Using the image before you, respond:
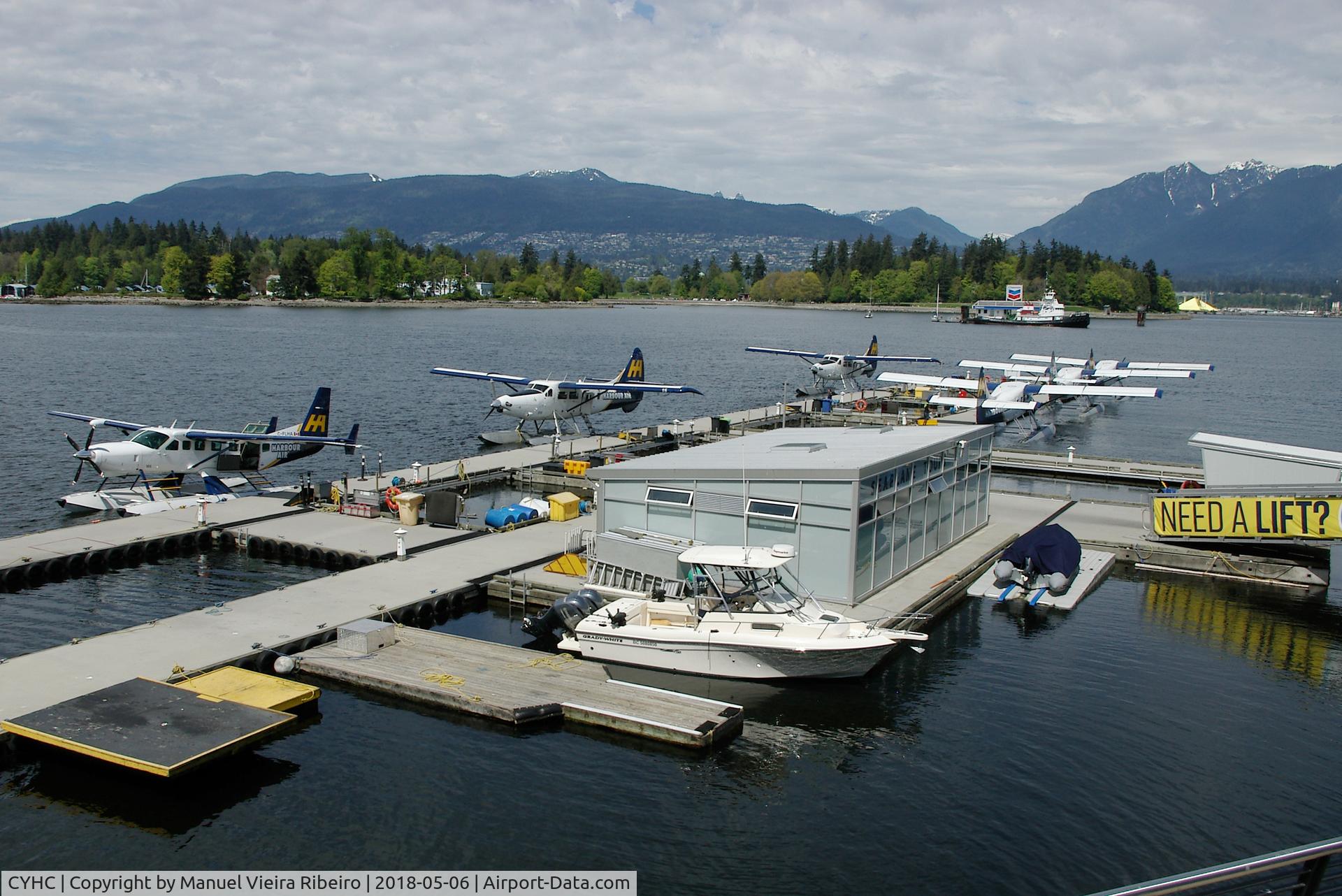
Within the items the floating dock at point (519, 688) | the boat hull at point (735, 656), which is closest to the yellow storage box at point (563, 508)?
the floating dock at point (519, 688)

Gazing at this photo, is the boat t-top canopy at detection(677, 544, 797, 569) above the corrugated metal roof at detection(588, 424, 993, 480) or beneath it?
beneath

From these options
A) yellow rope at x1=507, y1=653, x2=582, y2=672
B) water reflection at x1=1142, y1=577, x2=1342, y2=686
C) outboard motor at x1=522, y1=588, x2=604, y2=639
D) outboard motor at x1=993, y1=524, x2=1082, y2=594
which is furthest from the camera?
outboard motor at x1=993, y1=524, x2=1082, y2=594

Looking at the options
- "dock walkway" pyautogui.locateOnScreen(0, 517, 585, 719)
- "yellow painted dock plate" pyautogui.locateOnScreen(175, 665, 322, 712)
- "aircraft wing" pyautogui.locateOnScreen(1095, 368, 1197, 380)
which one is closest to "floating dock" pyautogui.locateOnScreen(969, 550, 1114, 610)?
"dock walkway" pyautogui.locateOnScreen(0, 517, 585, 719)

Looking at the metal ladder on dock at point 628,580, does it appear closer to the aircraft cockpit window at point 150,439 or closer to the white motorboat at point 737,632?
the white motorboat at point 737,632

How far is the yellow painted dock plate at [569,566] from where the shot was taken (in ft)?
80.0

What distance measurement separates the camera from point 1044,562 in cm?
2588

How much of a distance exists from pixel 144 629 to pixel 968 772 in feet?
52.4

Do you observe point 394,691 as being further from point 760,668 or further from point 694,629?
point 760,668

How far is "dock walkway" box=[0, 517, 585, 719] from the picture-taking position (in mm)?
16922

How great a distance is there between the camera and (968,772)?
16078 millimetres

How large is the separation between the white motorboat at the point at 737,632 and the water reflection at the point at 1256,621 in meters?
8.94

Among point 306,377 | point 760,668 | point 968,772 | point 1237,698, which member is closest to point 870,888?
point 968,772

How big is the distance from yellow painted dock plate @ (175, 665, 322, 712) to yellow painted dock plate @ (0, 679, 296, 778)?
397 millimetres

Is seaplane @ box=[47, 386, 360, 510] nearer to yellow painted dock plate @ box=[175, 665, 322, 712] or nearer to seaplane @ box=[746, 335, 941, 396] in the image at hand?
yellow painted dock plate @ box=[175, 665, 322, 712]
